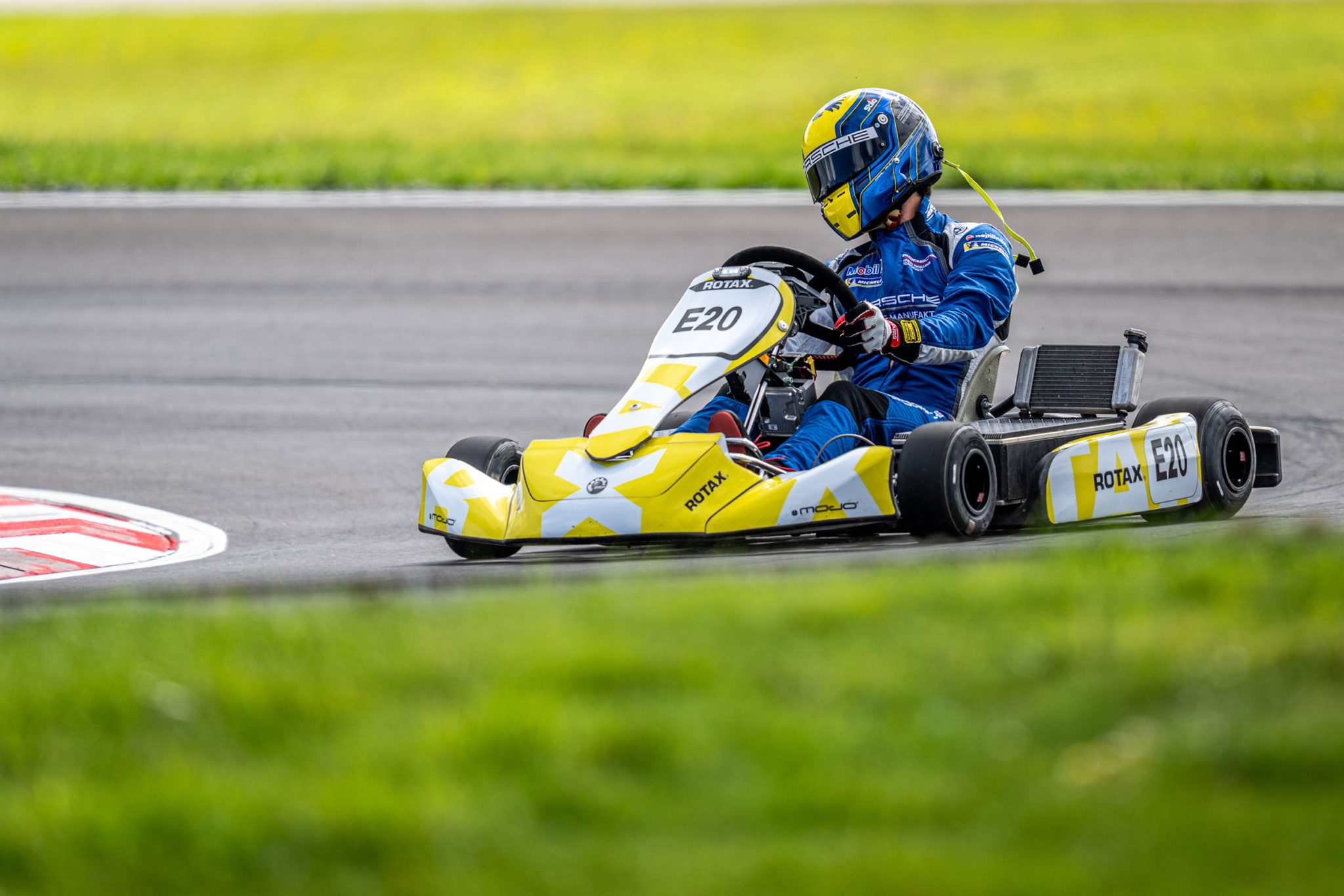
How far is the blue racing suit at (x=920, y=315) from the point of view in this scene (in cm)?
617

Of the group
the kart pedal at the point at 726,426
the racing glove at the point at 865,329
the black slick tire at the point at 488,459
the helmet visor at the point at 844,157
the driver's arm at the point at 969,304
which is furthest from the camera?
the helmet visor at the point at 844,157

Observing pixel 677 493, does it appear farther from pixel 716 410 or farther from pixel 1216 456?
pixel 1216 456

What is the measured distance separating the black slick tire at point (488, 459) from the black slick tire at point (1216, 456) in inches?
95.5

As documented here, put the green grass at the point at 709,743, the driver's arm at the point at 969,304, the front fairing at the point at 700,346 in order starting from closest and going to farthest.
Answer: the green grass at the point at 709,743 → the front fairing at the point at 700,346 → the driver's arm at the point at 969,304

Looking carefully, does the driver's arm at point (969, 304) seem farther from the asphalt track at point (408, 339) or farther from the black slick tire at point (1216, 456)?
the asphalt track at point (408, 339)

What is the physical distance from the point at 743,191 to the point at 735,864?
12.2 metres

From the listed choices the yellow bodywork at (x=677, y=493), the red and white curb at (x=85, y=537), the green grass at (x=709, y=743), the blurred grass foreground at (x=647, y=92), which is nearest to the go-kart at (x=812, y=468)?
the yellow bodywork at (x=677, y=493)

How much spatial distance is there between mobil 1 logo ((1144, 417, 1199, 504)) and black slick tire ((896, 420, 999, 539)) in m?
1.02

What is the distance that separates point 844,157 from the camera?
6668 millimetres

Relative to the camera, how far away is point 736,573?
411 cm

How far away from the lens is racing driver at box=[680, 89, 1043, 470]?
6480 millimetres

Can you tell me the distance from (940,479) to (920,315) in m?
1.34

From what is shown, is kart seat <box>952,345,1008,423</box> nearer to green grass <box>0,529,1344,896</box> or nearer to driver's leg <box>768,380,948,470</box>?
driver's leg <box>768,380,948,470</box>

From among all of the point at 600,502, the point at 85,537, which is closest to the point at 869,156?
the point at 600,502
